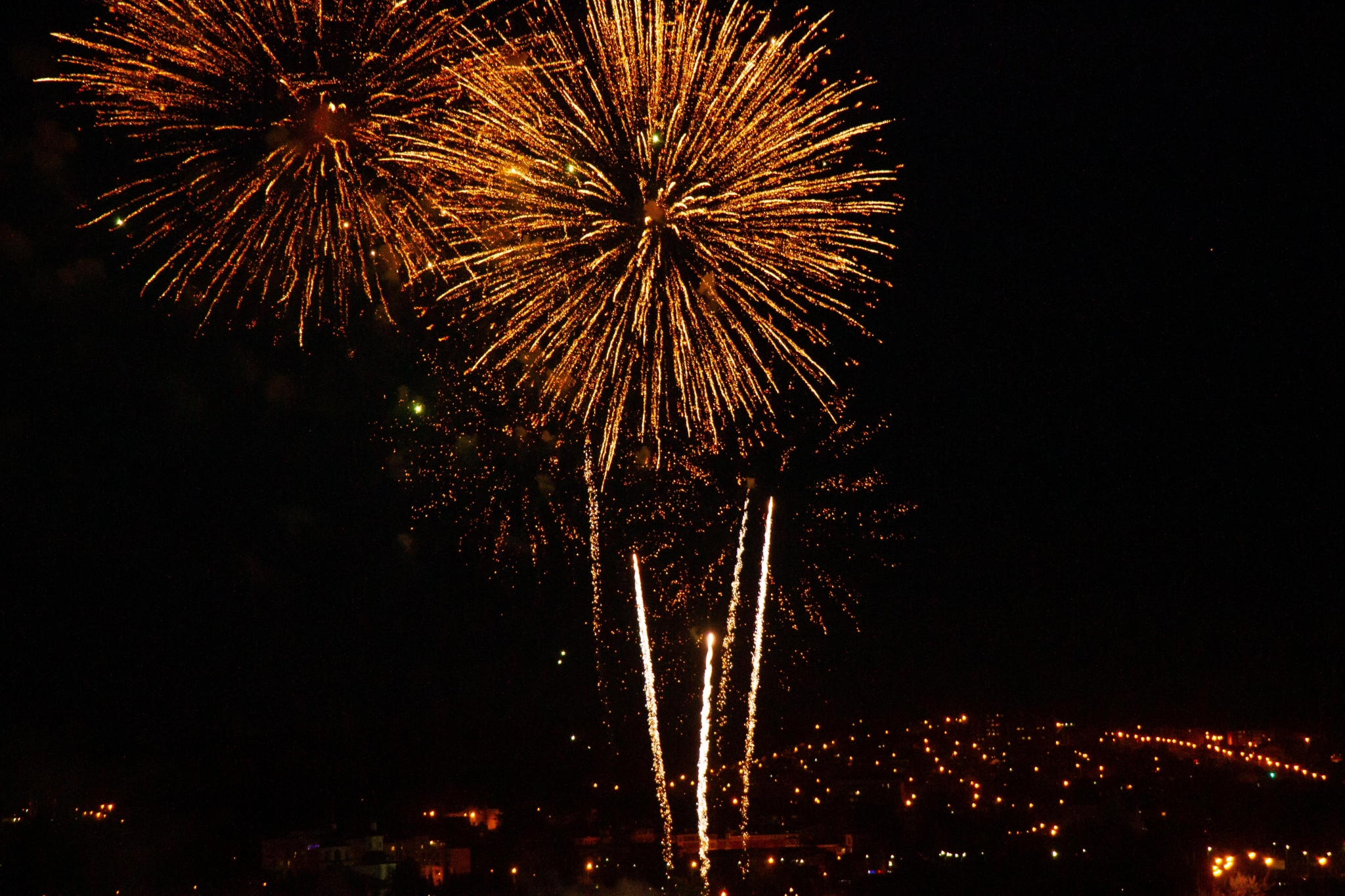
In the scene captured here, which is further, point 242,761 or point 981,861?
point 981,861

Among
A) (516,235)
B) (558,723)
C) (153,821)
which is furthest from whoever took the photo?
(558,723)

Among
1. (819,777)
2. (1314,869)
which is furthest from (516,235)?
(819,777)

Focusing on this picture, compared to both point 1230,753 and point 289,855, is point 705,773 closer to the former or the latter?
point 289,855

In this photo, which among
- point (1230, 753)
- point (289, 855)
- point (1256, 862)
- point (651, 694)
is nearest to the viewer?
point (651, 694)

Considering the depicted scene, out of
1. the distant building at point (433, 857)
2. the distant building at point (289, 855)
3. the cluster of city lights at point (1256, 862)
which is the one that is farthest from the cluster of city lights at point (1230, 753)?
the distant building at point (289, 855)

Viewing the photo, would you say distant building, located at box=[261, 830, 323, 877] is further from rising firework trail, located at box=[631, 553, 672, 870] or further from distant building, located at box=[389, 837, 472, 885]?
rising firework trail, located at box=[631, 553, 672, 870]

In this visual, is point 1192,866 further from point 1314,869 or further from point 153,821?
point 153,821

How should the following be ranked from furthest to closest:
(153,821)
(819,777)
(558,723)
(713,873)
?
(819,777), (558,723), (713,873), (153,821)

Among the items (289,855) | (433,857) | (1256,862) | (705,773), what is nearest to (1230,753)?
(1256,862)
